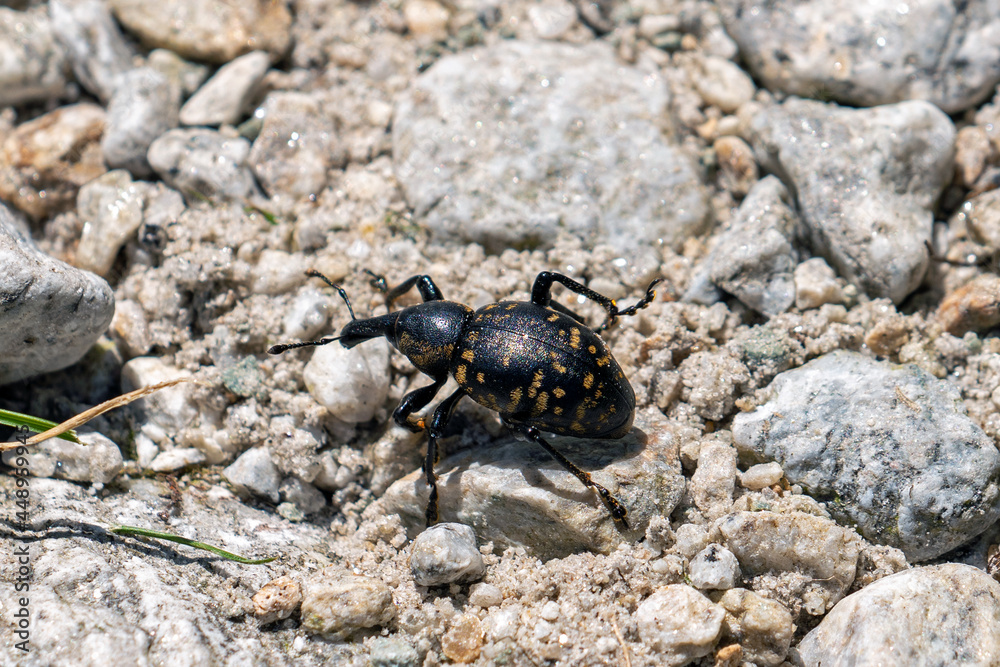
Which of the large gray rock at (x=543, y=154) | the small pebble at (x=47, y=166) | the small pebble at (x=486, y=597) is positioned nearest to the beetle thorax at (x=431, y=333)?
the large gray rock at (x=543, y=154)

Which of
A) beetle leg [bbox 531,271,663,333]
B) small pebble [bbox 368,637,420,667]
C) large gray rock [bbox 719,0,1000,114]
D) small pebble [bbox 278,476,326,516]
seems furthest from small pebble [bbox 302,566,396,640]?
large gray rock [bbox 719,0,1000,114]

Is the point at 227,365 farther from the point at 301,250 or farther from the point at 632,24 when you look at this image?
the point at 632,24

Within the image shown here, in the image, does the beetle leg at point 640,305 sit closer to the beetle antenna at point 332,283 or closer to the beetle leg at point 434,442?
the beetle leg at point 434,442

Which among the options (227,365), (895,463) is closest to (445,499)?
(227,365)

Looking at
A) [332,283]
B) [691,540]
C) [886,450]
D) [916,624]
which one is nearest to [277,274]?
[332,283]

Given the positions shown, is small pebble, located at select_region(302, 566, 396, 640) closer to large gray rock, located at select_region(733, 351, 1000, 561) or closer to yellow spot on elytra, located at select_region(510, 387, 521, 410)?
yellow spot on elytra, located at select_region(510, 387, 521, 410)
